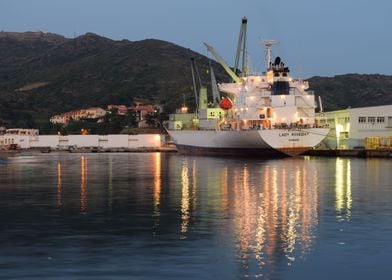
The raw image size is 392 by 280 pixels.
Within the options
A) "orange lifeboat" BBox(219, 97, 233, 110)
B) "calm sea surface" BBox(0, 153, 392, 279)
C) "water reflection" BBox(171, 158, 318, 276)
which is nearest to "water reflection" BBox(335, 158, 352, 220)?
"calm sea surface" BBox(0, 153, 392, 279)

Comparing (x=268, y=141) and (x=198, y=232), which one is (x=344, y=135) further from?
(x=198, y=232)

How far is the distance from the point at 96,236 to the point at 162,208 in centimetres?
856

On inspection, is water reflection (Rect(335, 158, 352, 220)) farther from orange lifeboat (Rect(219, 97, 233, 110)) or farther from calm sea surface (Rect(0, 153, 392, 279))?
orange lifeboat (Rect(219, 97, 233, 110))

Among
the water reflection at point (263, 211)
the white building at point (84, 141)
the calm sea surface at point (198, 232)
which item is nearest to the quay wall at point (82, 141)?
the white building at point (84, 141)

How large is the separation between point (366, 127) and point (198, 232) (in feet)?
247

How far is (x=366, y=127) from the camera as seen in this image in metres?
96.9

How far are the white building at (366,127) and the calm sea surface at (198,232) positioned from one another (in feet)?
166

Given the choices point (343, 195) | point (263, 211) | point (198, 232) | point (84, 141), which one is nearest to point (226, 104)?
point (343, 195)

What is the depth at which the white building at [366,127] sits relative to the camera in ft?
311

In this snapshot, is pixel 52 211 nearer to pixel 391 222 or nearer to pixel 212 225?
pixel 212 225

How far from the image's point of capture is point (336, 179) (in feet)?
→ 167

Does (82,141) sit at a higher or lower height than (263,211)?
higher

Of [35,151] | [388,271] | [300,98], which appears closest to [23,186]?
[388,271]

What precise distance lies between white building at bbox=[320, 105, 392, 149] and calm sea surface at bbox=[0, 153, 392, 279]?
50624 mm
